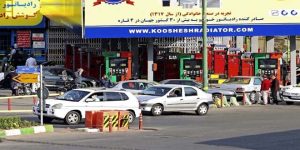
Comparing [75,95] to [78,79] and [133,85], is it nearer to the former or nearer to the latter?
[133,85]

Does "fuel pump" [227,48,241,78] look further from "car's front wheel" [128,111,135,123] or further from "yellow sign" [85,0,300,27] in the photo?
"car's front wheel" [128,111,135,123]

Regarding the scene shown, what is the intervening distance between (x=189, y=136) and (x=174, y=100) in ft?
30.0

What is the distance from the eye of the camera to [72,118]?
2633 centimetres

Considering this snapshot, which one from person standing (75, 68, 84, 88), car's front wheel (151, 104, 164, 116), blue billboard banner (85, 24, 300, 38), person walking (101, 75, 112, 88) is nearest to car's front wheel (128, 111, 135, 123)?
car's front wheel (151, 104, 164, 116)

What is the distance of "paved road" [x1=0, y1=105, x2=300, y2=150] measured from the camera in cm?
1859

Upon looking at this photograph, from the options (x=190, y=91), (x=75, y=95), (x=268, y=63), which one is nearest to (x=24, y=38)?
(x=268, y=63)

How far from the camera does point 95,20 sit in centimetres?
4078

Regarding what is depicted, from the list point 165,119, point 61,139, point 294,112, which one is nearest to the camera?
point 61,139

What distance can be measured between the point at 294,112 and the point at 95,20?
42.9ft

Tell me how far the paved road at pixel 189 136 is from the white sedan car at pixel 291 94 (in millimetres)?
6304

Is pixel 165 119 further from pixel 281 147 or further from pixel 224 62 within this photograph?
pixel 224 62

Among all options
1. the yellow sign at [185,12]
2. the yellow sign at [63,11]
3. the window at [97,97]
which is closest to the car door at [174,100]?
the window at [97,97]

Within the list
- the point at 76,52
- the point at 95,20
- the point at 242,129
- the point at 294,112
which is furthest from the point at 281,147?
the point at 76,52

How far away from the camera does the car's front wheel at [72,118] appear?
2616 centimetres
